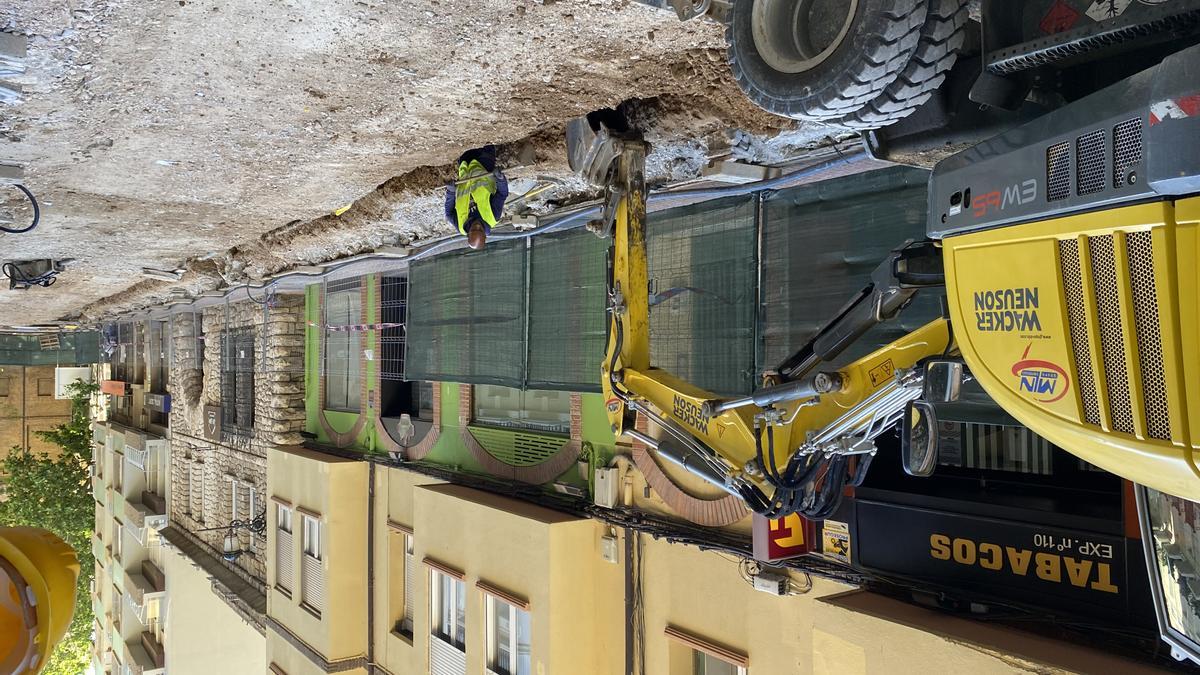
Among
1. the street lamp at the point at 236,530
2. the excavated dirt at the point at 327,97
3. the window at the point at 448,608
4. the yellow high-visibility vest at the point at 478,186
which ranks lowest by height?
the street lamp at the point at 236,530

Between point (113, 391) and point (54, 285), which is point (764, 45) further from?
point (113, 391)

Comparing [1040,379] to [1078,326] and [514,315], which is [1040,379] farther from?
[514,315]

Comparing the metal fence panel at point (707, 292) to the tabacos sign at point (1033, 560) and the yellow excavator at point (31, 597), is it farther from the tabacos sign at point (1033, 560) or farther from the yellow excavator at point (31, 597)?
the yellow excavator at point (31, 597)

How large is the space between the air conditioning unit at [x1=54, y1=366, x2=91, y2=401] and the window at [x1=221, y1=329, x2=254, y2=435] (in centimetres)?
1618

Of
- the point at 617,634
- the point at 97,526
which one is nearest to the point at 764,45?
the point at 617,634

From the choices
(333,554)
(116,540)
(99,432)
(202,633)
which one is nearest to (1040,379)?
(333,554)

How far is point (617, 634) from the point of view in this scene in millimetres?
5918

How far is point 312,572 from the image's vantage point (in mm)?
9438

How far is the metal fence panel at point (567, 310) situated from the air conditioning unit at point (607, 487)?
0.71 m

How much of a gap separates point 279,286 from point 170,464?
25.6 ft

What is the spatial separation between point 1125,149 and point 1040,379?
568mm

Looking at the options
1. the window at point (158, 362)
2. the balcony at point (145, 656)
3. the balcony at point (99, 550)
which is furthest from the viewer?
the balcony at point (99, 550)

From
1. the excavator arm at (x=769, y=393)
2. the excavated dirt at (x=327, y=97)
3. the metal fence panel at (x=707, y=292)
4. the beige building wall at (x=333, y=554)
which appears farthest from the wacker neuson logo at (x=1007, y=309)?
the beige building wall at (x=333, y=554)

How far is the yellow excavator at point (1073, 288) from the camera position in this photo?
1.48m
